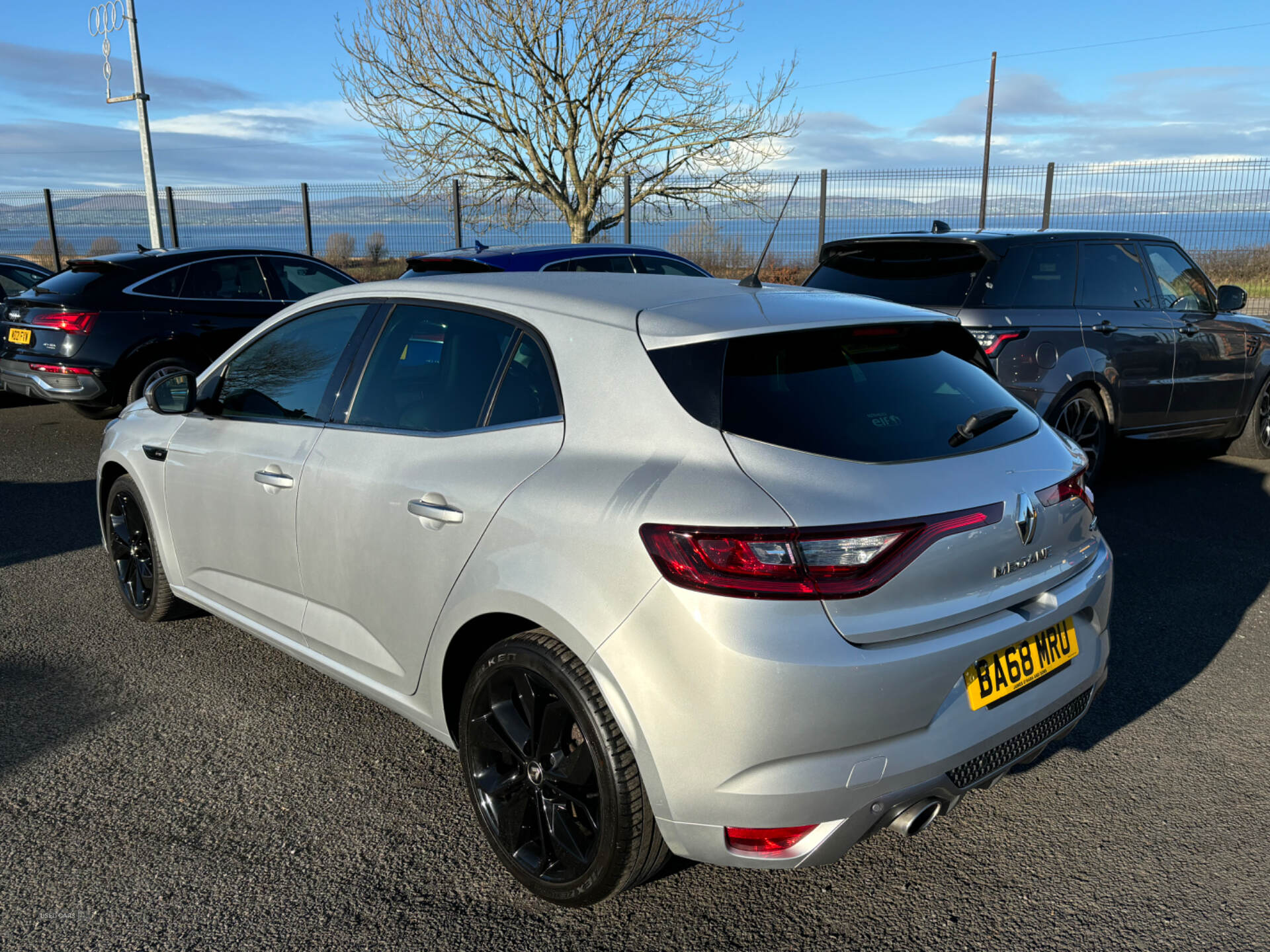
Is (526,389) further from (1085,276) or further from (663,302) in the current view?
(1085,276)

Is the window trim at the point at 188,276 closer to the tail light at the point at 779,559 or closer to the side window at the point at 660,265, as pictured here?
the side window at the point at 660,265

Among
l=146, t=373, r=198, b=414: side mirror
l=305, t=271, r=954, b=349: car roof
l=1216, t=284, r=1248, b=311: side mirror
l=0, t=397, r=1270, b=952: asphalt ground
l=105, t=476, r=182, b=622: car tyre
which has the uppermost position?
l=305, t=271, r=954, b=349: car roof

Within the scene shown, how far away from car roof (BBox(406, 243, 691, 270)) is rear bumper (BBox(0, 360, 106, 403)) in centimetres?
307

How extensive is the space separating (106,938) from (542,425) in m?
1.67

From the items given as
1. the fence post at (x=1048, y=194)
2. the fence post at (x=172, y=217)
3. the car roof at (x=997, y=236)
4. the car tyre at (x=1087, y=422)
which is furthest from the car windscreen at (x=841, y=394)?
the fence post at (x=172, y=217)

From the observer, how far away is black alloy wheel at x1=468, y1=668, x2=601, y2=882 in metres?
2.49

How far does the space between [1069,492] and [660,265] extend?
714cm

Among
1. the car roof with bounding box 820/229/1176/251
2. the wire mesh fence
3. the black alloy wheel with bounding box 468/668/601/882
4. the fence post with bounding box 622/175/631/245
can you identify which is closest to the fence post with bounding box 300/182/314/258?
the wire mesh fence

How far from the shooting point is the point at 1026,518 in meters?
2.53

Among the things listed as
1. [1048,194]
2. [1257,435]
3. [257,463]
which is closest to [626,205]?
[1048,194]

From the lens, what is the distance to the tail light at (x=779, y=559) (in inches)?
84.7

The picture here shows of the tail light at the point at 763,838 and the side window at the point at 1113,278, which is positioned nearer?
the tail light at the point at 763,838

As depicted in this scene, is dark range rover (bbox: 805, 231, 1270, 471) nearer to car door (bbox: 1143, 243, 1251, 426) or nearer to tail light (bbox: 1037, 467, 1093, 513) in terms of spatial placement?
car door (bbox: 1143, 243, 1251, 426)

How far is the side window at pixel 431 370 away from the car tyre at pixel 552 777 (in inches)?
29.2
